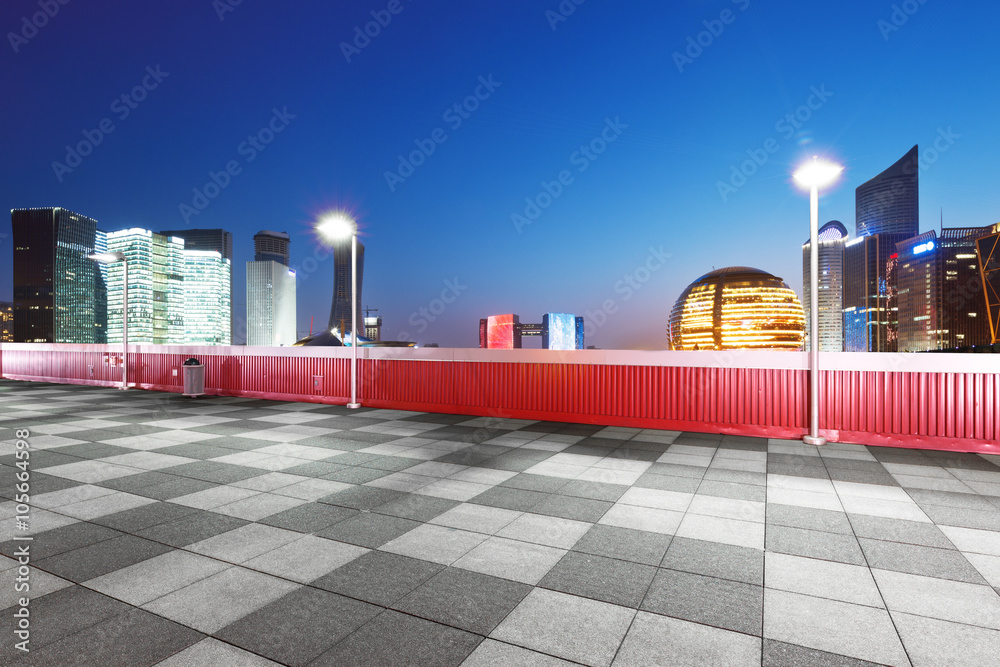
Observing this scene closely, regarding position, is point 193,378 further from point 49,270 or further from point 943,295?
point 943,295

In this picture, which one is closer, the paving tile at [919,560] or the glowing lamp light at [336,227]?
the paving tile at [919,560]

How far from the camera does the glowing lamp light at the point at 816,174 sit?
933 centimetres

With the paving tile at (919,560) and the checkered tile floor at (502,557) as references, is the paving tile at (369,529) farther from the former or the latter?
the paving tile at (919,560)

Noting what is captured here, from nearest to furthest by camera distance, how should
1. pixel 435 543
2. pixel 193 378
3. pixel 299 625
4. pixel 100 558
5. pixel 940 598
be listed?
pixel 299 625
pixel 940 598
pixel 100 558
pixel 435 543
pixel 193 378

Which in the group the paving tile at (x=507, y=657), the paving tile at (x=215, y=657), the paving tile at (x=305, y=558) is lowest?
the paving tile at (x=305, y=558)

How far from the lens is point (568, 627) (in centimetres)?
323

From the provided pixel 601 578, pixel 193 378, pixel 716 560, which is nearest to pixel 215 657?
pixel 601 578

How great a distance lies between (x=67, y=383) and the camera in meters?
20.5

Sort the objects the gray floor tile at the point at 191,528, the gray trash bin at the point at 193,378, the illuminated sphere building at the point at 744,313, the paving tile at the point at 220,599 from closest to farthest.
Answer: the paving tile at the point at 220,599, the gray floor tile at the point at 191,528, the gray trash bin at the point at 193,378, the illuminated sphere building at the point at 744,313

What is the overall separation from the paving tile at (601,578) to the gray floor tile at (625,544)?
12cm

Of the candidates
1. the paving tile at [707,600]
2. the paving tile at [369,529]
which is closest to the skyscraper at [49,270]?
the paving tile at [369,529]

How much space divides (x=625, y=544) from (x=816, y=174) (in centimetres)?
838

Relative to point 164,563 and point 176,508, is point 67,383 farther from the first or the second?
point 164,563

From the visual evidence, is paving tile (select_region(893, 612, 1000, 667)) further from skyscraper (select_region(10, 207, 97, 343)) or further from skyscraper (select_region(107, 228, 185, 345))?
skyscraper (select_region(10, 207, 97, 343))
